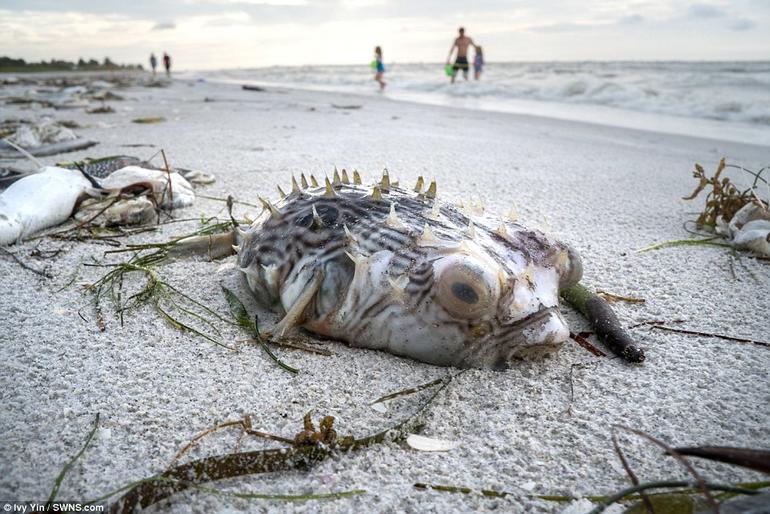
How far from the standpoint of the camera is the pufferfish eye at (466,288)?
1627mm

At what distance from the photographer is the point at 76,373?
1.77 meters

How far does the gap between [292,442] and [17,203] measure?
2579 millimetres

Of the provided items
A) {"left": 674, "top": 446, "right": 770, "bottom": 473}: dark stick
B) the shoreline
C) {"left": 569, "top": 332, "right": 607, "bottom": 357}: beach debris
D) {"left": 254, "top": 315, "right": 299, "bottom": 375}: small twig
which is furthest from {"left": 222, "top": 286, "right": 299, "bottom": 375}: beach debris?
the shoreline

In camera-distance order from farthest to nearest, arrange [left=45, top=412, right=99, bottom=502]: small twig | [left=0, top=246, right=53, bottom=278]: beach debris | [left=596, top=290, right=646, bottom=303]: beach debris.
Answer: [left=0, top=246, right=53, bottom=278]: beach debris
[left=596, top=290, right=646, bottom=303]: beach debris
[left=45, top=412, right=99, bottom=502]: small twig

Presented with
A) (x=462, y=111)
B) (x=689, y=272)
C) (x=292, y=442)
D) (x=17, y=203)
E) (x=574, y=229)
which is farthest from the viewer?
(x=462, y=111)

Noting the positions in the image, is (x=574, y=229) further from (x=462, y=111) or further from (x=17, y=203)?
(x=462, y=111)

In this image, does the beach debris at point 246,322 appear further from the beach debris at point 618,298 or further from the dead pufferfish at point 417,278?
the beach debris at point 618,298

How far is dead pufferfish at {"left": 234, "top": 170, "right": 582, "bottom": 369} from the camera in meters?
1.69

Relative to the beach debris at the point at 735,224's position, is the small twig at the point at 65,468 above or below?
below

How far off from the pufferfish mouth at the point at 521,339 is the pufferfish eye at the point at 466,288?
0.12m

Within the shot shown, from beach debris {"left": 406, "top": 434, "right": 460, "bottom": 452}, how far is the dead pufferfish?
0.33m

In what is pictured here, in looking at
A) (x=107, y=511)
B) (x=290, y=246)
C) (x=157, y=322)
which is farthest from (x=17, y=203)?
(x=107, y=511)

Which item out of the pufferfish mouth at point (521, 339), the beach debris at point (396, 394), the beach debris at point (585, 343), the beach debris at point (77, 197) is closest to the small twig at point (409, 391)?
the beach debris at point (396, 394)

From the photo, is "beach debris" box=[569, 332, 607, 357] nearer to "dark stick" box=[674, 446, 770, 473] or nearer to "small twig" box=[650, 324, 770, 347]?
"small twig" box=[650, 324, 770, 347]
